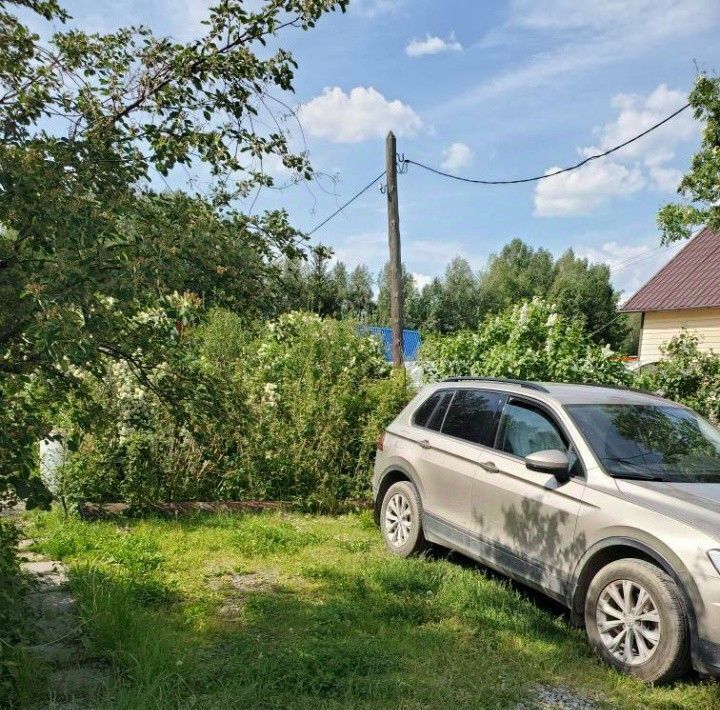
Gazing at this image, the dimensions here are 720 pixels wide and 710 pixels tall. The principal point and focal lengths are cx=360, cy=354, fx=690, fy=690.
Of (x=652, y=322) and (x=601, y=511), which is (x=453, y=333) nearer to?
(x=601, y=511)

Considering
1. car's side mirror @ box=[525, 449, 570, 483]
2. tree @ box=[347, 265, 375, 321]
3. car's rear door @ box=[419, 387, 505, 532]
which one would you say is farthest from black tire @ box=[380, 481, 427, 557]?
tree @ box=[347, 265, 375, 321]

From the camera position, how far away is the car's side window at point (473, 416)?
227 inches

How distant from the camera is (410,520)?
636 cm

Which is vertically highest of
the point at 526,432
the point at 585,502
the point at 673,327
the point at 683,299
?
the point at 683,299

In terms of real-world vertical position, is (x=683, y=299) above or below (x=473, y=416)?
above

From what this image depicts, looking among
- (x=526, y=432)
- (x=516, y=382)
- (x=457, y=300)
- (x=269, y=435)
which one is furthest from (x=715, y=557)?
(x=457, y=300)

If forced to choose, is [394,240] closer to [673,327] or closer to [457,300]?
[673,327]

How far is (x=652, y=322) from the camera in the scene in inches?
904

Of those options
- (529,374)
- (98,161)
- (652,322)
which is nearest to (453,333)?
(529,374)

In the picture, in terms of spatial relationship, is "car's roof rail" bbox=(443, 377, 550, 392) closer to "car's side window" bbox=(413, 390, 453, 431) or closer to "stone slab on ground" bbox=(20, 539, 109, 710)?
"car's side window" bbox=(413, 390, 453, 431)

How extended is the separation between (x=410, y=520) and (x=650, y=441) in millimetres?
2314

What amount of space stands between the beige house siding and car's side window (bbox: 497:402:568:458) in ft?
51.8

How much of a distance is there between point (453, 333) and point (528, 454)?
4.88 meters

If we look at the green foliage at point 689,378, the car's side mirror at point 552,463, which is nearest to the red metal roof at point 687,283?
the green foliage at point 689,378
